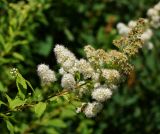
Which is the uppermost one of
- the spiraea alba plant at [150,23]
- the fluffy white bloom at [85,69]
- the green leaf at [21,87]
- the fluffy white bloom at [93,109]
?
the spiraea alba plant at [150,23]

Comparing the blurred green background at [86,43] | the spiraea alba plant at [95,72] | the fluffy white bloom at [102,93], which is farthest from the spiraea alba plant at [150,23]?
the fluffy white bloom at [102,93]

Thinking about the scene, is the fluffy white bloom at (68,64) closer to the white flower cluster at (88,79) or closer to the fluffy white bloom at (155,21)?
the white flower cluster at (88,79)

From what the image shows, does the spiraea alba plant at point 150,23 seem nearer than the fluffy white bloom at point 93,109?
No

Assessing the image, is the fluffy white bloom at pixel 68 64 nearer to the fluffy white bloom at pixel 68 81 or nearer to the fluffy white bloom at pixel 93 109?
the fluffy white bloom at pixel 68 81

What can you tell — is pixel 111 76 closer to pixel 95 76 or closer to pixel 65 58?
pixel 95 76

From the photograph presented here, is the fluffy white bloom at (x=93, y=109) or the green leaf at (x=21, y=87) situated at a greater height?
the green leaf at (x=21, y=87)

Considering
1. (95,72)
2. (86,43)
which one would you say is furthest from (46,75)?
(86,43)
